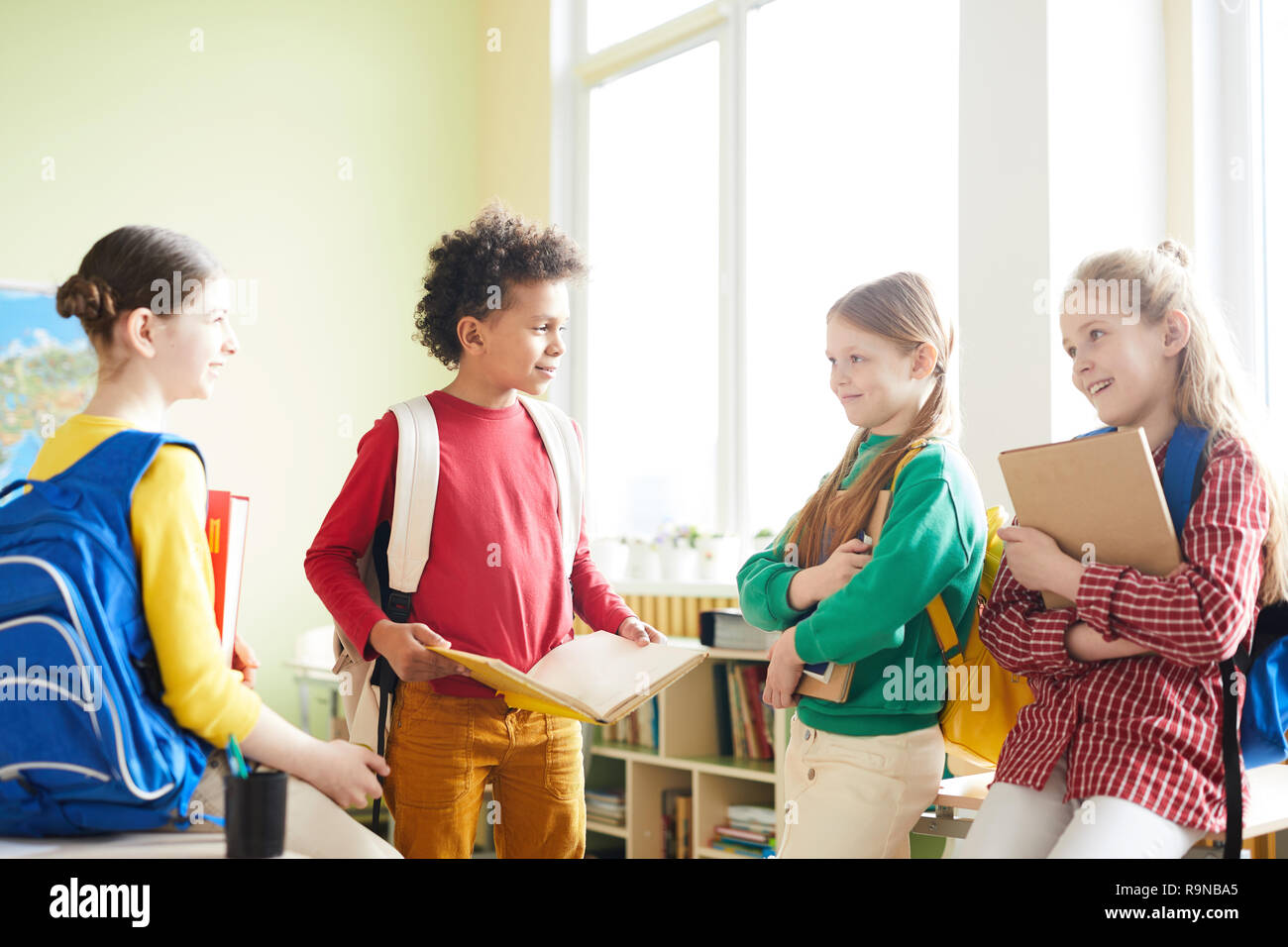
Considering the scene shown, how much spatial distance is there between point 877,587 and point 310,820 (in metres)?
0.75

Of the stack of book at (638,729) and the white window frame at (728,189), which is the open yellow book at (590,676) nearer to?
the stack of book at (638,729)

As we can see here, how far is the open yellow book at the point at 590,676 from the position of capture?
137cm

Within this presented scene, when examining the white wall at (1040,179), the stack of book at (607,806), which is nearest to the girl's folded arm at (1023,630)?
the white wall at (1040,179)

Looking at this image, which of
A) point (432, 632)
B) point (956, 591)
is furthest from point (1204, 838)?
point (432, 632)

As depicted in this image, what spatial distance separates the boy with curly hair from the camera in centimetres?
159

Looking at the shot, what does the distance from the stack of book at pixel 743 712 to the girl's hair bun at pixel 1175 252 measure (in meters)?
2.04

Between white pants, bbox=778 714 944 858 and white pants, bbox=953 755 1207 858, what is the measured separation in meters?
0.12

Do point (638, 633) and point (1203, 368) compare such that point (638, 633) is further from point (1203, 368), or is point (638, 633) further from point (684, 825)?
point (684, 825)

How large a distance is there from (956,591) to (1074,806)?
0.33m

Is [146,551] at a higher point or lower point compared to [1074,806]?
higher

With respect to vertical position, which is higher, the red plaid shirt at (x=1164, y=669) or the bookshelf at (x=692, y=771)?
the red plaid shirt at (x=1164, y=669)

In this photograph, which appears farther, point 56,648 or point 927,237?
point 927,237

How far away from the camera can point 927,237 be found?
3.48 m
